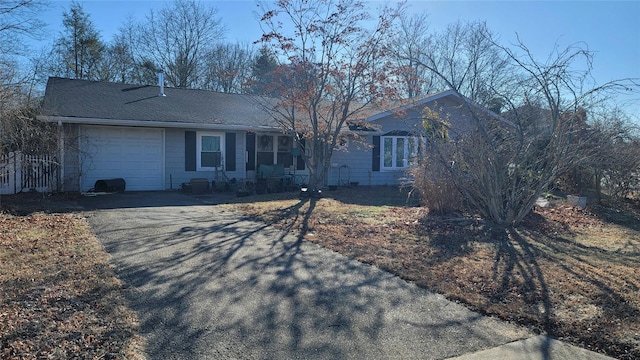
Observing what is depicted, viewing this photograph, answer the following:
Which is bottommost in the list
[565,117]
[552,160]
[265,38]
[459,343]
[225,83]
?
[459,343]

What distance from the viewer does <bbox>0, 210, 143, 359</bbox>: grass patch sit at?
297 cm

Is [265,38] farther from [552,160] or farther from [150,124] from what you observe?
[552,160]

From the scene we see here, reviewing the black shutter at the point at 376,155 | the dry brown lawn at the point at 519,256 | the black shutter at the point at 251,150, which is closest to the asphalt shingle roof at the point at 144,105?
the black shutter at the point at 251,150

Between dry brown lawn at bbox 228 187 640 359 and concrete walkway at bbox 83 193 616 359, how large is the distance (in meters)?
0.31

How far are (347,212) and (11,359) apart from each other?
7606mm

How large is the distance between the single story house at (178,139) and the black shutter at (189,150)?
1.3 inches

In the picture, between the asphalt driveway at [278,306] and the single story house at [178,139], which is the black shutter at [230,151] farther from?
the asphalt driveway at [278,306]

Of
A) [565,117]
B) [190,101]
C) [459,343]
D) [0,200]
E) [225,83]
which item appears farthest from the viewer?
[225,83]

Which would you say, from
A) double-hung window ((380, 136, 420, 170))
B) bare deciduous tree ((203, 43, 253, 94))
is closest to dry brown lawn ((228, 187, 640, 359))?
double-hung window ((380, 136, 420, 170))

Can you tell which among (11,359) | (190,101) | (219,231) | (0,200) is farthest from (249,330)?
(190,101)

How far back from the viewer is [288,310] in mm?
3844

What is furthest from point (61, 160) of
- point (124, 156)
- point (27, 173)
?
point (124, 156)

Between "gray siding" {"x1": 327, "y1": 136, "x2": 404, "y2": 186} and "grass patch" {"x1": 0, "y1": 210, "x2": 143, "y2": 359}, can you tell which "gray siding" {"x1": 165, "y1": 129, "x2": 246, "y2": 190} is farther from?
"grass patch" {"x1": 0, "y1": 210, "x2": 143, "y2": 359}

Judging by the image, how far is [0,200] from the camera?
9539 millimetres
